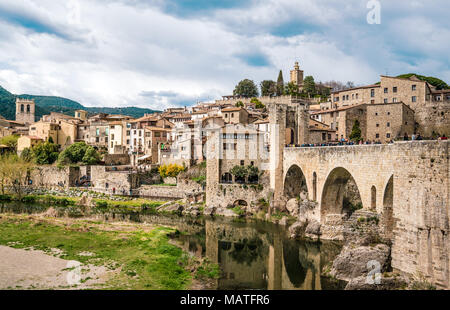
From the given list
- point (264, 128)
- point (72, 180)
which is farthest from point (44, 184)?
point (264, 128)

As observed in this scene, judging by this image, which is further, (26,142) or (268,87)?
(268,87)

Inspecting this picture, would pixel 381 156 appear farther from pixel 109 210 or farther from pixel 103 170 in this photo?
pixel 103 170

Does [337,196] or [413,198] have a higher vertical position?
[413,198]

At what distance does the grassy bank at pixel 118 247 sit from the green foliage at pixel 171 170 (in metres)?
19.3

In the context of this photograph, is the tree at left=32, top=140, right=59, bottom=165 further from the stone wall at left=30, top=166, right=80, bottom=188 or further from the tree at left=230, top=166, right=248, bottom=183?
the tree at left=230, top=166, right=248, bottom=183

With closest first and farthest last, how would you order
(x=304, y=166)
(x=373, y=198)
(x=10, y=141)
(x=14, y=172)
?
(x=373, y=198) < (x=304, y=166) < (x=14, y=172) < (x=10, y=141)

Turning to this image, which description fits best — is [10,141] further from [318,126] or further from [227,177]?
[318,126]

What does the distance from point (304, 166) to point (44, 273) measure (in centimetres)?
2277

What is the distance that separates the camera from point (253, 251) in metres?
Result: 26.9

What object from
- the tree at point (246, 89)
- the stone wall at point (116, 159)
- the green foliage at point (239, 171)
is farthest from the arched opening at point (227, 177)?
the tree at point (246, 89)

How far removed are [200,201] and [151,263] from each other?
2212 centimetres

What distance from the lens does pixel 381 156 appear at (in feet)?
74.7

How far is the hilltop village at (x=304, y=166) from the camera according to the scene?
17312mm

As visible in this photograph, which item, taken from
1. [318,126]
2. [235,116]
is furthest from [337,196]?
[235,116]
